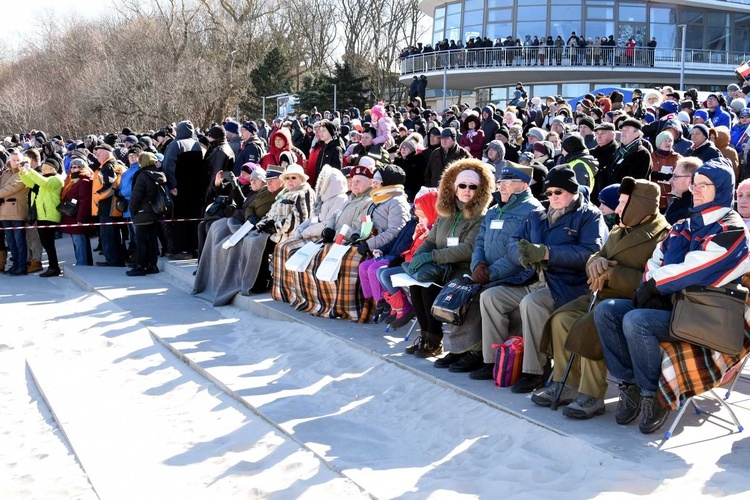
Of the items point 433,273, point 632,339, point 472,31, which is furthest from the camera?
point 472,31

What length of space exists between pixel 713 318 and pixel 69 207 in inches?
439

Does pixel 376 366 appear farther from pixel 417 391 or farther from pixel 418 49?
pixel 418 49

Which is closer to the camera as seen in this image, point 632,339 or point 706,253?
point 706,253

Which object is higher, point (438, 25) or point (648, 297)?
point (438, 25)

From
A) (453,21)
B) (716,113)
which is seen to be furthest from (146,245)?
(453,21)

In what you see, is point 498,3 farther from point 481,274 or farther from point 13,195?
point 481,274

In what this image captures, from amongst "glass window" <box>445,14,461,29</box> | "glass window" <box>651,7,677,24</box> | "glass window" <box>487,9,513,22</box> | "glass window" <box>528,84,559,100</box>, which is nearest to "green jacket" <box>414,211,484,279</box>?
"glass window" <box>487,9,513,22</box>

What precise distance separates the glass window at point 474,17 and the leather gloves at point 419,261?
110ft

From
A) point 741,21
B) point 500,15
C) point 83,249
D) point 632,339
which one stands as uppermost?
point 500,15

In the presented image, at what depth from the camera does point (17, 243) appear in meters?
13.9

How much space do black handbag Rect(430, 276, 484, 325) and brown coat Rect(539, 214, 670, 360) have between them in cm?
102

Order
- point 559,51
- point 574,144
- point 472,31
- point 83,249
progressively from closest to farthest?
1. point 574,144
2. point 83,249
3. point 559,51
4. point 472,31

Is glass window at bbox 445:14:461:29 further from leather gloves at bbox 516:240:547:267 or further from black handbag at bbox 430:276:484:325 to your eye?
leather gloves at bbox 516:240:547:267

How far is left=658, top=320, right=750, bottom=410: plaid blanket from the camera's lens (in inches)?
201
